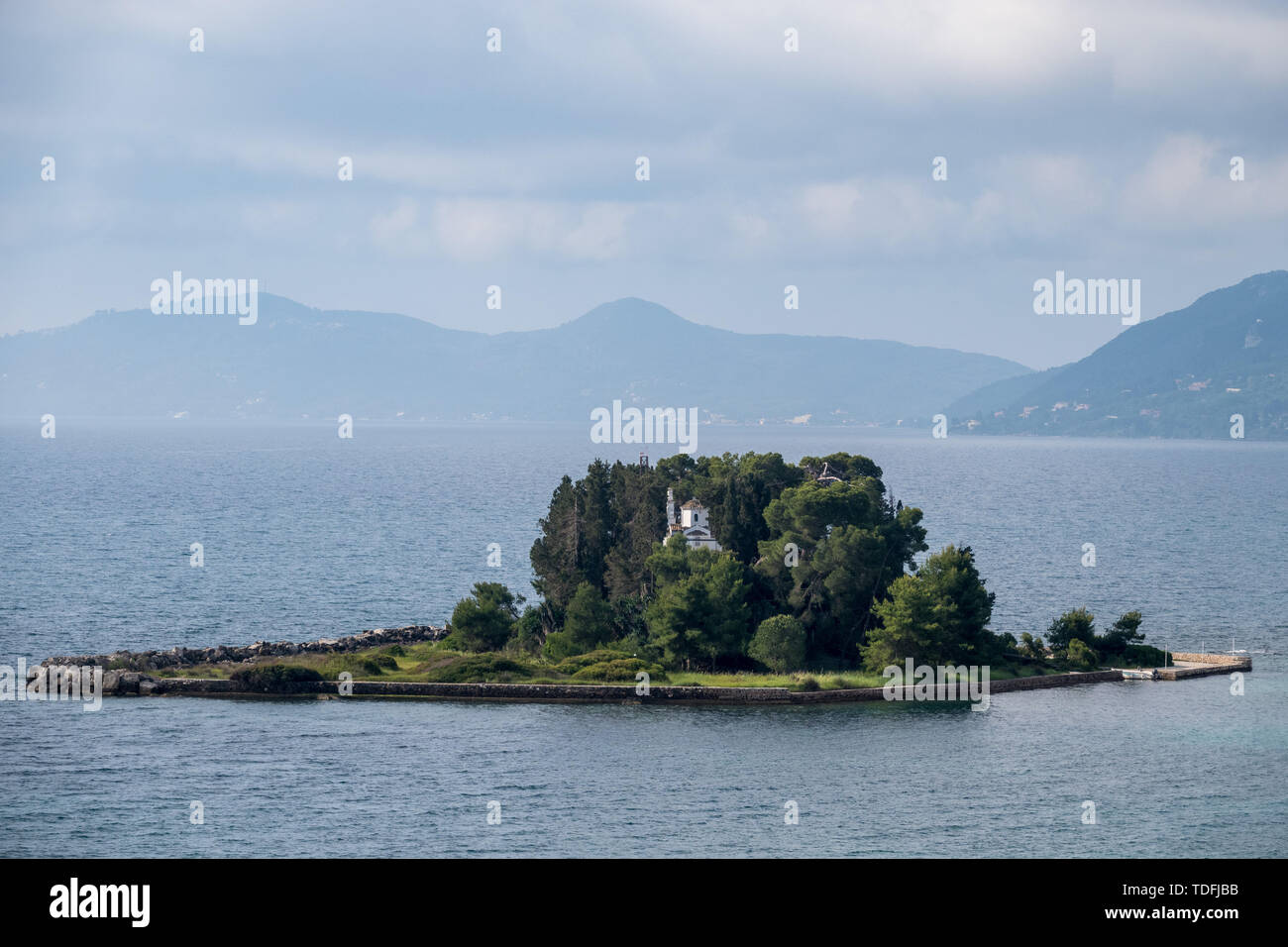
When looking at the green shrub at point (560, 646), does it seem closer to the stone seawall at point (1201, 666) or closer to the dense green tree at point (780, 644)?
the dense green tree at point (780, 644)

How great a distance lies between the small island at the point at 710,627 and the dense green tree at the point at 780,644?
0.10 metres

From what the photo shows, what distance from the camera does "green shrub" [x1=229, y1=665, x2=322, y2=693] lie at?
241ft

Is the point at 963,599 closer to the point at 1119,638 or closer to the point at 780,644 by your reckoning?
the point at 780,644

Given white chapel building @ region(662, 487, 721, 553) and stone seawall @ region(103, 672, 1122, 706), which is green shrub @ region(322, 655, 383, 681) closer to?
stone seawall @ region(103, 672, 1122, 706)

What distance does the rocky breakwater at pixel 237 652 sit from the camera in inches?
3014

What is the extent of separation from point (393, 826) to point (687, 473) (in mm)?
46771

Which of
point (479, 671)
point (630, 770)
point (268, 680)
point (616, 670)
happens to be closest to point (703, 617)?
point (616, 670)

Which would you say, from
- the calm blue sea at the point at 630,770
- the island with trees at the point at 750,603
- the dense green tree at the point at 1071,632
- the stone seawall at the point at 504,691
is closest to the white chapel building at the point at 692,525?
the island with trees at the point at 750,603

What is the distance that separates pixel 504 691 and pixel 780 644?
54.1ft

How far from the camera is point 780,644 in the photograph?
77438 millimetres

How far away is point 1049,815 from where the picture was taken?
54312mm
